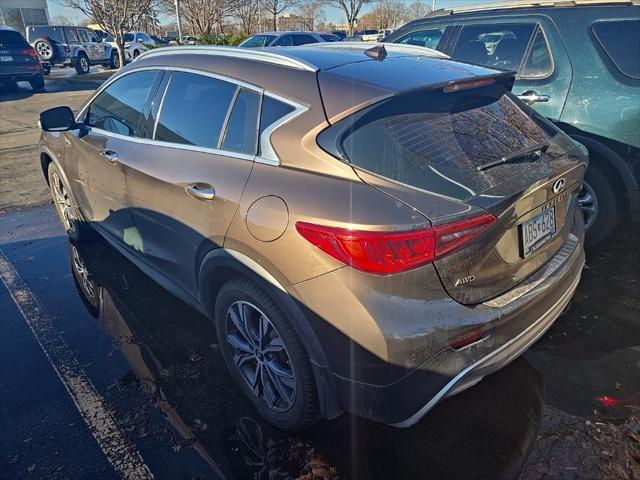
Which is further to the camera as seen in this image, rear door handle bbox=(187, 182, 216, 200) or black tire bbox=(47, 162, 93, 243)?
black tire bbox=(47, 162, 93, 243)

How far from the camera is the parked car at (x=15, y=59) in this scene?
1465cm

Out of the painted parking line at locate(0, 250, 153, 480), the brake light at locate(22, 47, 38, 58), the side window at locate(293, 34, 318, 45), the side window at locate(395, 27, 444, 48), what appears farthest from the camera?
the side window at locate(293, 34, 318, 45)

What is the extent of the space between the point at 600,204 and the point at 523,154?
224 centimetres

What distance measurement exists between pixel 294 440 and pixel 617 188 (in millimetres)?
3381

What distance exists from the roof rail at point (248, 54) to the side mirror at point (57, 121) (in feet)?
4.24

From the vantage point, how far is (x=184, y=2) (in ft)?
69.7

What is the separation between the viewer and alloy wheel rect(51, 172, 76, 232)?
4512 mm

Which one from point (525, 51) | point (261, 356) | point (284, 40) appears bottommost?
point (261, 356)

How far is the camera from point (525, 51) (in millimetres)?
4285

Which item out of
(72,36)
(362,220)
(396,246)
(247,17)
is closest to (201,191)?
(362,220)

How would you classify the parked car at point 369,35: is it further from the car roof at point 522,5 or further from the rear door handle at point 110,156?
the rear door handle at point 110,156

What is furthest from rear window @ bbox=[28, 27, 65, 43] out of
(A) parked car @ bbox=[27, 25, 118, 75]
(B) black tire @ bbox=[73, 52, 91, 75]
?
(B) black tire @ bbox=[73, 52, 91, 75]

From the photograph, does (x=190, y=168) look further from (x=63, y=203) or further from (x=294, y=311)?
(x=63, y=203)

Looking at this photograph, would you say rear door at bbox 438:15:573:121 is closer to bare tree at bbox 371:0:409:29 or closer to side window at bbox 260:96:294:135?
side window at bbox 260:96:294:135
